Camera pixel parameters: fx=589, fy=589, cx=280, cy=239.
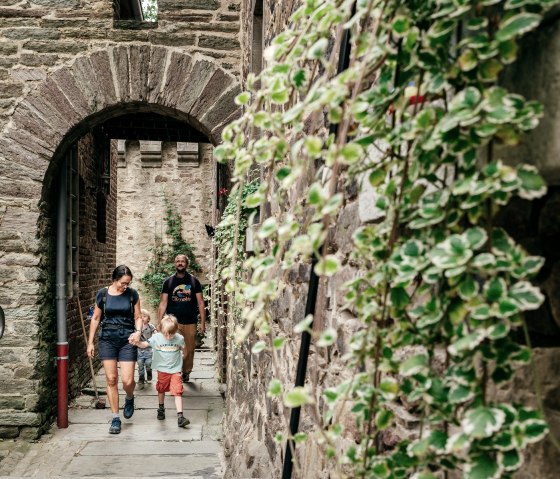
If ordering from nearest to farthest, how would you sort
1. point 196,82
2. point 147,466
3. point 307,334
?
1. point 307,334
2. point 147,466
3. point 196,82

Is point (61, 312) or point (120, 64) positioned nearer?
point (120, 64)

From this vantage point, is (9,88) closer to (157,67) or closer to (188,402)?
(157,67)

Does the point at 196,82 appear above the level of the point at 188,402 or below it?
above

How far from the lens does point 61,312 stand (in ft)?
19.8

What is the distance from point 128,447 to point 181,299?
7.41 feet

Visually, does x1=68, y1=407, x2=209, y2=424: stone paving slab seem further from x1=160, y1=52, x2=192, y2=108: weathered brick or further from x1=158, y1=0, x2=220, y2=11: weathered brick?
x1=158, y1=0, x2=220, y2=11: weathered brick

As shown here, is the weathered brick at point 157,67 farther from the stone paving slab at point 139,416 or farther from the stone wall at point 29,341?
the stone paving slab at point 139,416

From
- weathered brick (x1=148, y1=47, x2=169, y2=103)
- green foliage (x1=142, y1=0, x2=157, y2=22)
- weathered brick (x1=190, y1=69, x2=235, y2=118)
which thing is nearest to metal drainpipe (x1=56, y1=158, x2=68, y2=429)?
weathered brick (x1=148, y1=47, x2=169, y2=103)

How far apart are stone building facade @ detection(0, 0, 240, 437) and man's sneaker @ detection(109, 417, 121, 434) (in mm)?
639

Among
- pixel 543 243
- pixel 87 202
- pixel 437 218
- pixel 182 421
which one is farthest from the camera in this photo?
pixel 87 202

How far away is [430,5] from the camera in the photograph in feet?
3.13

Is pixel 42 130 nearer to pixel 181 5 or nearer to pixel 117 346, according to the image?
pixel 181 5

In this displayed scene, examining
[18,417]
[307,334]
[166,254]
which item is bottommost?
[18,417]

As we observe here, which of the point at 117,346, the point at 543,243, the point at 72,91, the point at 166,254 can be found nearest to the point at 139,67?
the point at 72,91
